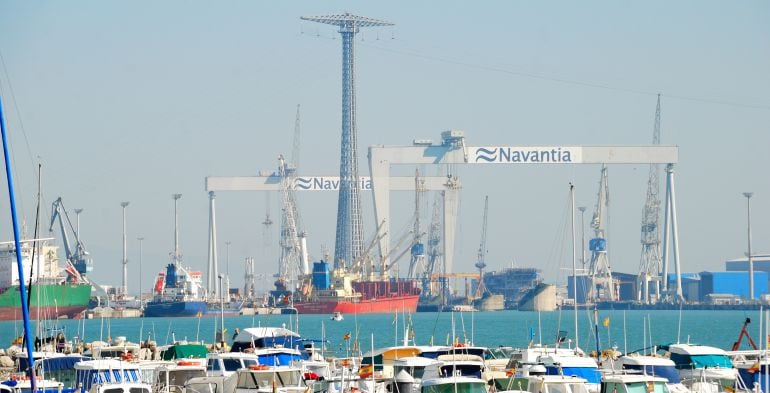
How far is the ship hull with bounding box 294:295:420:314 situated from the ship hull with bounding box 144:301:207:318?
11.3 metres

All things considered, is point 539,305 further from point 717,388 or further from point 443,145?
point 717,388

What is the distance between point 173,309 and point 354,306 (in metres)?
19.6

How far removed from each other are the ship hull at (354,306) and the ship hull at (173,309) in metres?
11.3

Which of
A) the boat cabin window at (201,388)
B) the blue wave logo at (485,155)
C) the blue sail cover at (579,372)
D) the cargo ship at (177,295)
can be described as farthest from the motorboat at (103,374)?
the cargo ship at (177,295)

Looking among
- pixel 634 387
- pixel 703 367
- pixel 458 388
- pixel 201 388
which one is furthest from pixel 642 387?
pixel 201 388

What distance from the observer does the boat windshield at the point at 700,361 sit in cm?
3459

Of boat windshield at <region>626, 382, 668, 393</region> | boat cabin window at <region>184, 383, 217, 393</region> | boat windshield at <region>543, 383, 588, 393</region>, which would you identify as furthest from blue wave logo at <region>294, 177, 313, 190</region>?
boat windshield at <region>626, 382, 668, 393</region>

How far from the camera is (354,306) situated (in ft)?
524

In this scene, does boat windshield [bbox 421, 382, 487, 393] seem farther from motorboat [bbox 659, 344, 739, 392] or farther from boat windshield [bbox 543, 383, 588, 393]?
motorboat [bbox 659, 344, 739, 392]

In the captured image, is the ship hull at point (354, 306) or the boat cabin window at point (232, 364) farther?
the ship hull at point (354, 306)

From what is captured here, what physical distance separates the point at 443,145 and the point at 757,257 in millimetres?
79178

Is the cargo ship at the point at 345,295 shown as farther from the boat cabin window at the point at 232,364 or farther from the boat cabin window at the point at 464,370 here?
the boat cabin window at the point at 464,370

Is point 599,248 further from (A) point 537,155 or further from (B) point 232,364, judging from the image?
(B) point 232,364

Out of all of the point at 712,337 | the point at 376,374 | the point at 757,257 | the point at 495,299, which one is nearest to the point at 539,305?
the point at 495,299
